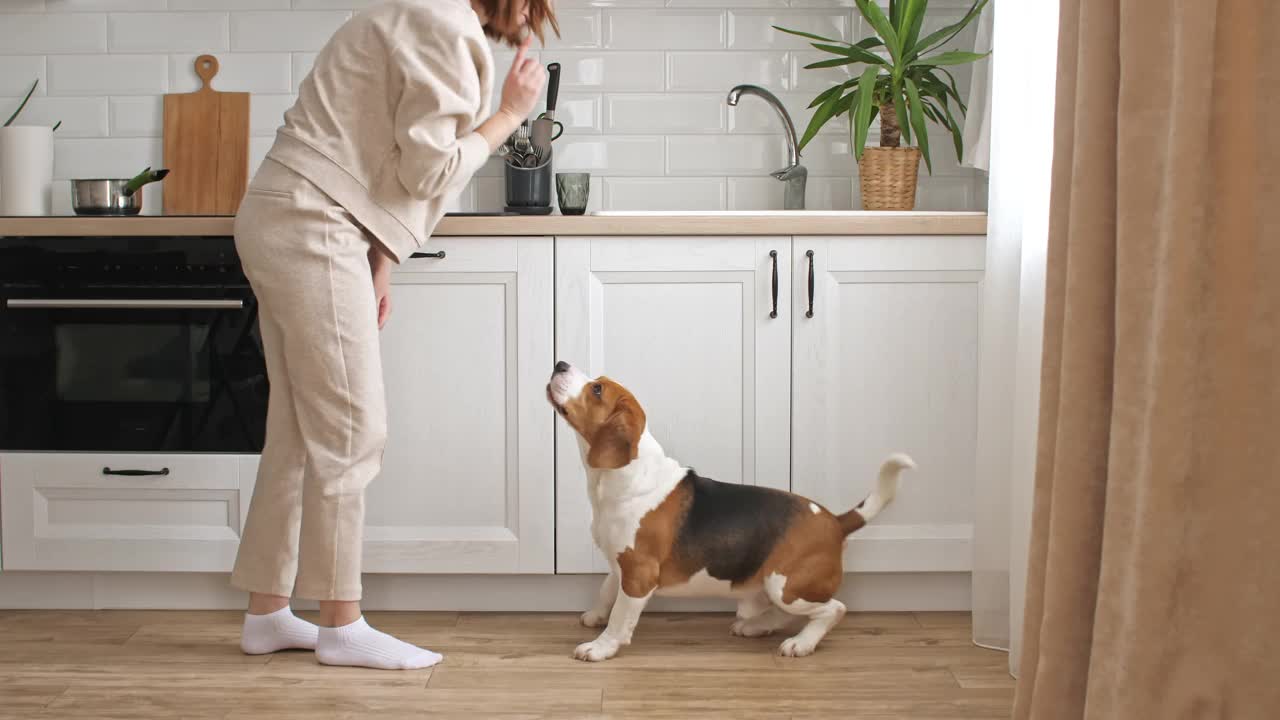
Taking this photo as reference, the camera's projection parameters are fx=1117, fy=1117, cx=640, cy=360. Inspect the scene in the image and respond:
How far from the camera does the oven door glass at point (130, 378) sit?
2.42 meters

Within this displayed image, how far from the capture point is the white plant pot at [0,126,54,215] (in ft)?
9.33

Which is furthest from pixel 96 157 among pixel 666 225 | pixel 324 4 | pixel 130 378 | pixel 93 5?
pixel 666 225

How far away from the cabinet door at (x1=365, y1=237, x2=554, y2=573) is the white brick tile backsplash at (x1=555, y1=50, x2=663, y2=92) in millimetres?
757

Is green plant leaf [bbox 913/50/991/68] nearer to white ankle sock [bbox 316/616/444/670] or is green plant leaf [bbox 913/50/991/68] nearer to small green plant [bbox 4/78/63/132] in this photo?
white ankle sock [bbox 316/616/444/670]

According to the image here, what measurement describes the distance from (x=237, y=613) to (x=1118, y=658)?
1917 millimetres

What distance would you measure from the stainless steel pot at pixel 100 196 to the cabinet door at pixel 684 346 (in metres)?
1.12

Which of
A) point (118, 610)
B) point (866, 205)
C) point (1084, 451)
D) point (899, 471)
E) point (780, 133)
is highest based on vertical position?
point (780, 133)

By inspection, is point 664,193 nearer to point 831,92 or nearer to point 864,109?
point 831,92

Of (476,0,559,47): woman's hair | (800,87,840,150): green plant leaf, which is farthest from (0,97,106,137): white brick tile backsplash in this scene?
(800,87,840,150): green plant leaf

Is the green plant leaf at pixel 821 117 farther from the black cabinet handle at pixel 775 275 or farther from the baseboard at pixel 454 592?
the baseboard at pixel 454 592

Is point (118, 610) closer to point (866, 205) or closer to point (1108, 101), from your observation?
point (866, 205)

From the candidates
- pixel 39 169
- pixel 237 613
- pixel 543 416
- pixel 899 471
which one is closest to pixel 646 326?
pixel 543 416

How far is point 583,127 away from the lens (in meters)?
2.98

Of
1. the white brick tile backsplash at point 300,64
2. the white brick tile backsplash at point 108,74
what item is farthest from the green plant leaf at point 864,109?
the white brick tile backsplash at point 108,74
